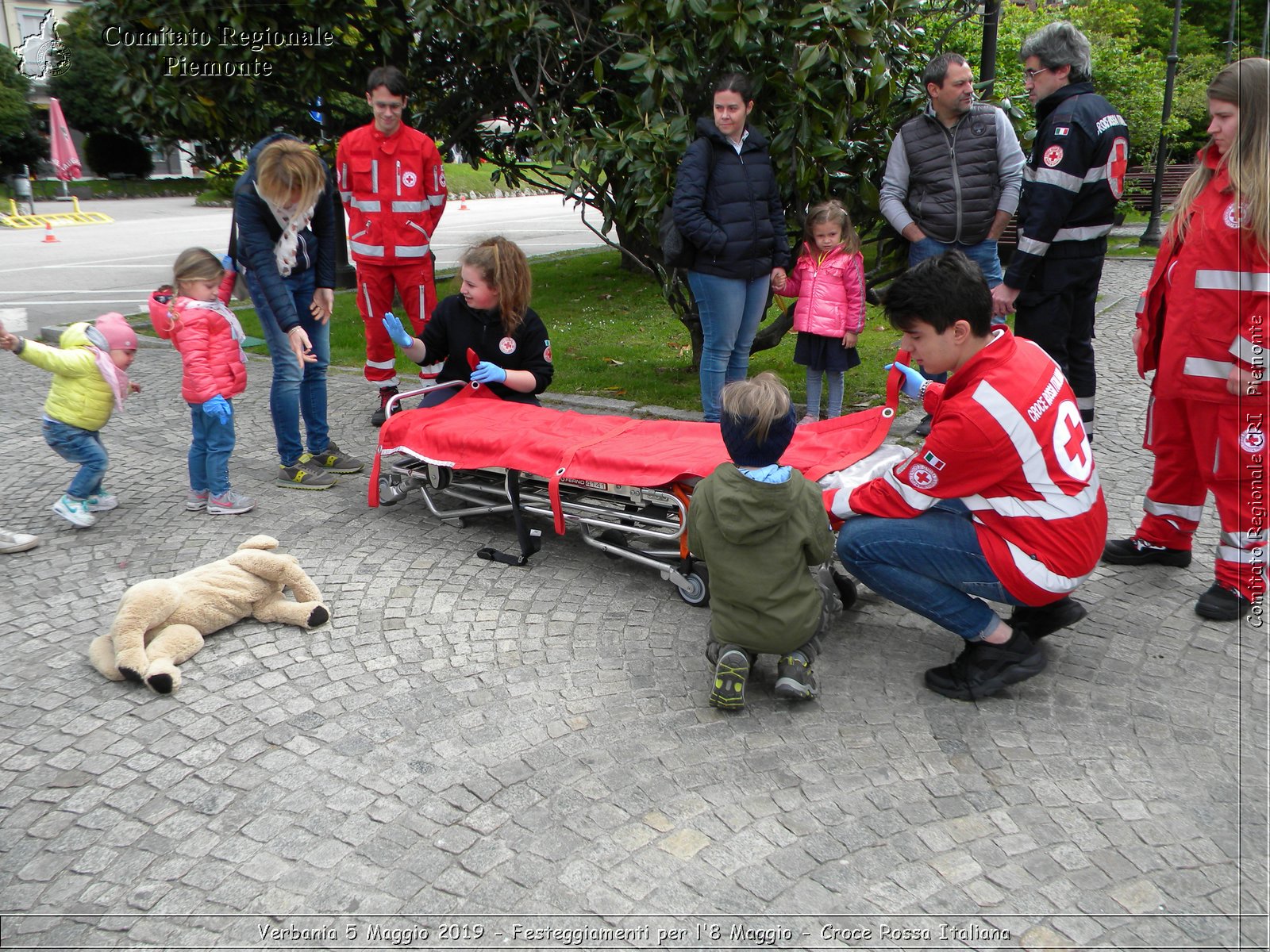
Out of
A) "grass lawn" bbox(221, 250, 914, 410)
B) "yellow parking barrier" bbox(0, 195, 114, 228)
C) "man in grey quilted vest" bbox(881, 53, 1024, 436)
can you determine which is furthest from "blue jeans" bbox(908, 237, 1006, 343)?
"yellow parking barrier" bbox(0, 195, 114, 228)

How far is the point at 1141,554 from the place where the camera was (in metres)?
4.73

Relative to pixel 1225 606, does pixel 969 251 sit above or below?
above

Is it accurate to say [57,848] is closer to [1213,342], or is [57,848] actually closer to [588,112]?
[1213,342]

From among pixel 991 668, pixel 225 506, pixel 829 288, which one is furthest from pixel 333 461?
pixel 991 668

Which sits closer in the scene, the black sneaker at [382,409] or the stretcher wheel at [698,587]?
the stretcher wheel at [698,587]

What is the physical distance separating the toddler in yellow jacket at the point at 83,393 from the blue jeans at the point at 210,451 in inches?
16.9

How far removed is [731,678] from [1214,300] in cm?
245

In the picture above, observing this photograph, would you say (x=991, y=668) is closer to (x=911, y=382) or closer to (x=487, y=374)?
(x=911, y=382)

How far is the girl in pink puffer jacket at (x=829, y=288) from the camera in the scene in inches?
246

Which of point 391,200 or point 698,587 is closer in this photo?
point 698,587

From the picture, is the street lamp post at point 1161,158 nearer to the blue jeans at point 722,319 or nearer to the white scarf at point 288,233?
the blue jeans at point 722,319

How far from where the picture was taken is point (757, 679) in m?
3.83

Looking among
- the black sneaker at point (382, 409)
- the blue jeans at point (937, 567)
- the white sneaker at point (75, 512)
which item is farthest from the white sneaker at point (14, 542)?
the blue jeans at point (937, 567)

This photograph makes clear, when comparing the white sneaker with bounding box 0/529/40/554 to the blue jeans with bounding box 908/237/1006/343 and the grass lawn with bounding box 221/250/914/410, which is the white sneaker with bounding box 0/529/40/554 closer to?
the grass lawn with bounding box 221/250/914/410
